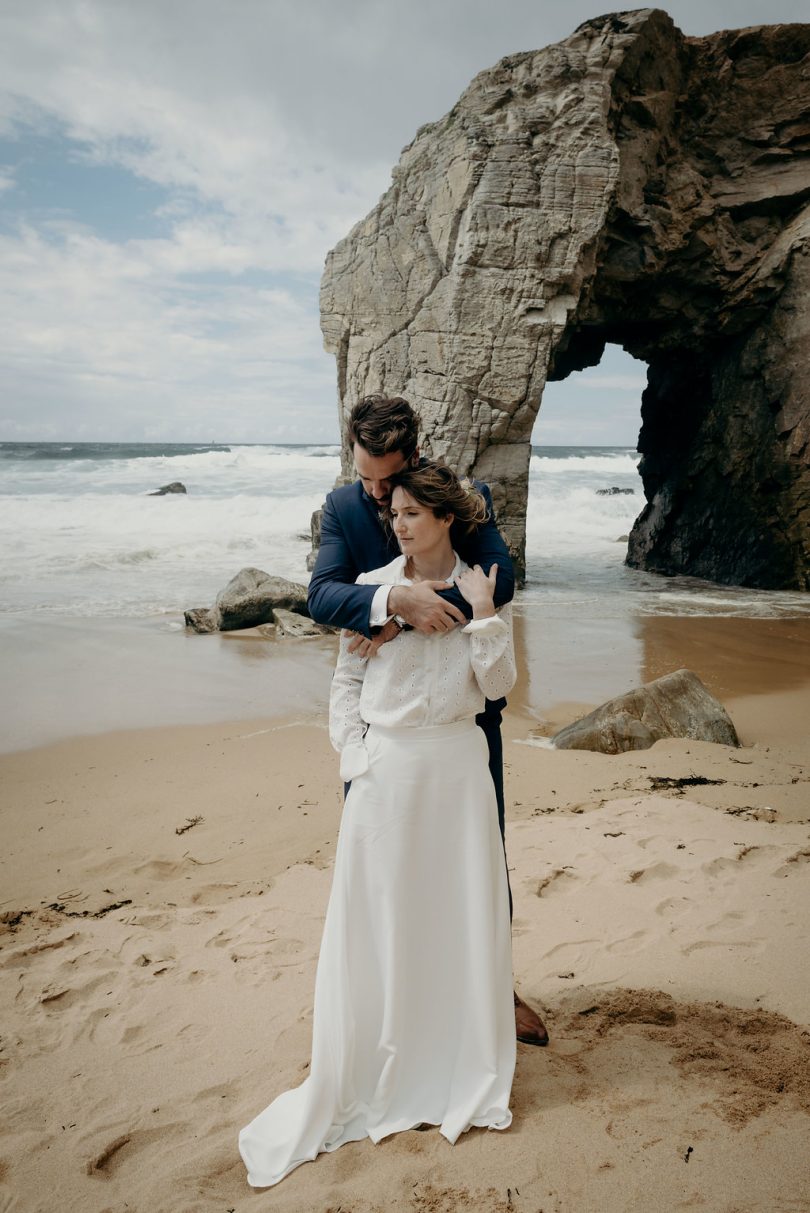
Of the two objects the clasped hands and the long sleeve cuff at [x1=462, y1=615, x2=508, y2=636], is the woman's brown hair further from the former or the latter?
the long sleeve cuff at [x1=462, y1=615, x2=508, y2=636]

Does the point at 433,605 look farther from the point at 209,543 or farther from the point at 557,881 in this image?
the point at 209,543

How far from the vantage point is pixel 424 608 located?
2.28 metres

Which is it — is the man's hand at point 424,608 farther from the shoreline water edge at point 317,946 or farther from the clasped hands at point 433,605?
the shoreline water edge at point 317,946

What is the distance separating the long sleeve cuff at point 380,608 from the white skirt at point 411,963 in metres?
0.33

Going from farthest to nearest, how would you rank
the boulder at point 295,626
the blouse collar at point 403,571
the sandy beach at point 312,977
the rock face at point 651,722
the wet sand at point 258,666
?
the boulder at point 295,626
the wet sand at point 258,666
the rock face at point 651,722
the blouse collar at point 403,571
the sandy beach at point 312,977

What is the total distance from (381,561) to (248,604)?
831 cm

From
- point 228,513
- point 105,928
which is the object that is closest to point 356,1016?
point 105,928

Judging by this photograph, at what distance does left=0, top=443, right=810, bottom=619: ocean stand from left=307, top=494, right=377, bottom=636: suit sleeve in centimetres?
945

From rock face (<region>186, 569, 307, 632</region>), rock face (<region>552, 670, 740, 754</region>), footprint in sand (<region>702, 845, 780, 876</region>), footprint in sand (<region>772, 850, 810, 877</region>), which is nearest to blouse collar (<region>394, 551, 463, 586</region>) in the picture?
footprint in sand (<region>702, 845, 780, 876</region>)

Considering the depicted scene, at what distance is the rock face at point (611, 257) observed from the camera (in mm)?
11938

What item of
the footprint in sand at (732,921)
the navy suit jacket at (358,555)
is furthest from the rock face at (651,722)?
the navy suit jacket at (358,555)

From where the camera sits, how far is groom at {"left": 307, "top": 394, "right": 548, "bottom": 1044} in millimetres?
2322

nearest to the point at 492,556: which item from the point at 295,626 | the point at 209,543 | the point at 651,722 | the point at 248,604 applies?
the point at 651,722

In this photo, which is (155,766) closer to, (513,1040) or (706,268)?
(513,1040)
